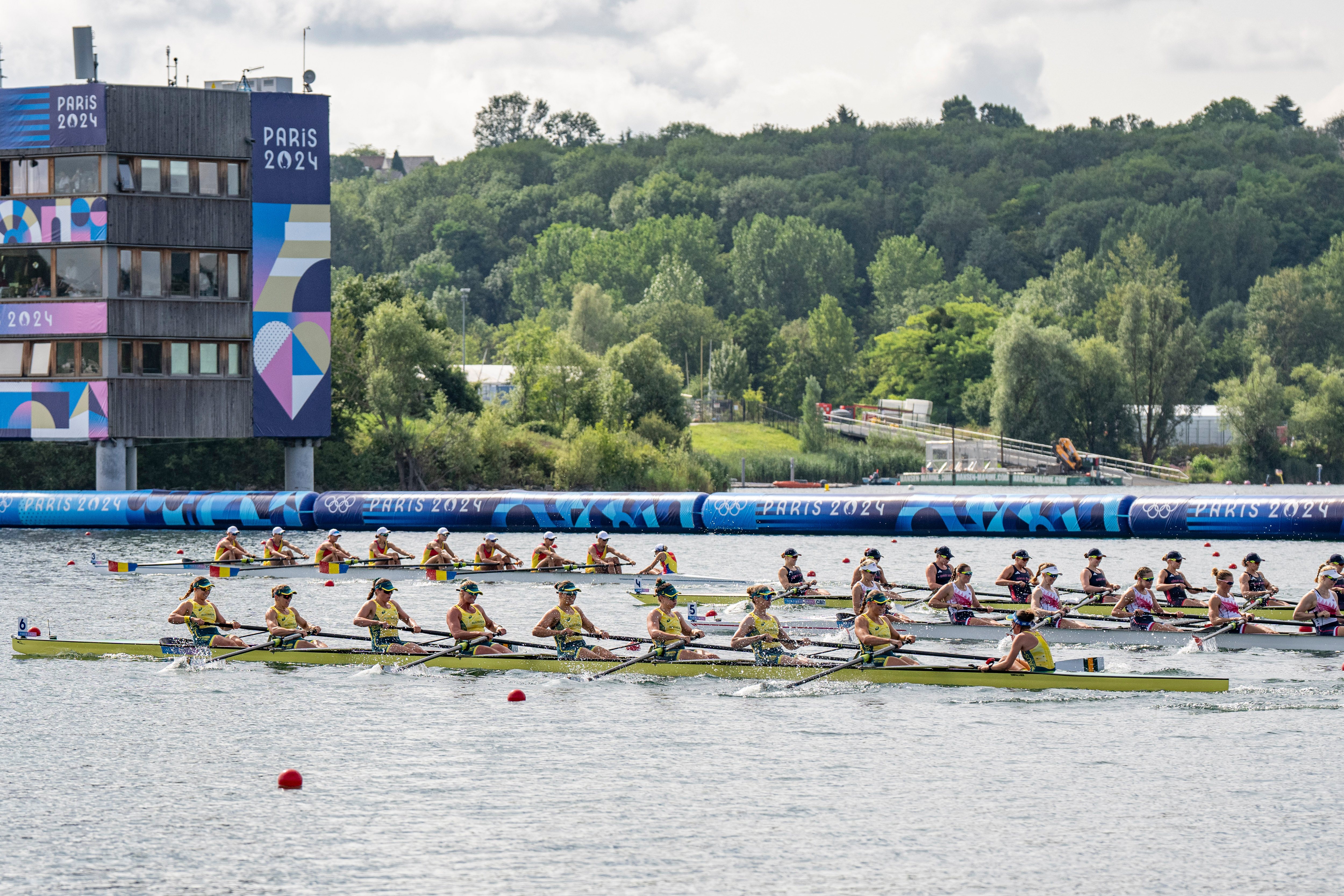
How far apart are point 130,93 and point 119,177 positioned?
4.05 meters

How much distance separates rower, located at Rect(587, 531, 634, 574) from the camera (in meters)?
47.2

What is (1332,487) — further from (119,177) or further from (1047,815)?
(1047,815)

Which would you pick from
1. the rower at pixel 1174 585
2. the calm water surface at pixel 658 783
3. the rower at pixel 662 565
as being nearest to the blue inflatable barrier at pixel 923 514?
the rower at pixel 662 565

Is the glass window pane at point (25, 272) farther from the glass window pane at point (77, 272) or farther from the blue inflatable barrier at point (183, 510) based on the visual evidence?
the blue inflatable barrier at point (183, 510)

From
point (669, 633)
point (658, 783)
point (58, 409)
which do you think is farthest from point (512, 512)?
point (658, 783)

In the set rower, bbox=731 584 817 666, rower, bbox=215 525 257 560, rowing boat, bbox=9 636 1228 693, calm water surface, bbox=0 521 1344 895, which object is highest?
rower, bbox=215 525 257 560

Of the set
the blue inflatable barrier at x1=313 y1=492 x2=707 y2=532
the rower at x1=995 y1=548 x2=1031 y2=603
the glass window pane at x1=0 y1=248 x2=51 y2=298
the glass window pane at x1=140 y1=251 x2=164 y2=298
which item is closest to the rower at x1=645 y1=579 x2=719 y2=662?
the rower at x1=995 y1=548 x2=1031 y2=603

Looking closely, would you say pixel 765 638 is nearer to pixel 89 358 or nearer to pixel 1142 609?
pixel 1142 609

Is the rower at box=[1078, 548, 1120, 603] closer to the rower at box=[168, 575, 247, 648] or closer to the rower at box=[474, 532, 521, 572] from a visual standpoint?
the rower at box=[474, 532, 521, 572]

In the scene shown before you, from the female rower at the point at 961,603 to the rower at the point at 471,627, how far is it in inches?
438

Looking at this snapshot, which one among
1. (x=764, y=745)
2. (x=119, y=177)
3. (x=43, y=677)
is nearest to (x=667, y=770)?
(x=764, y=745)

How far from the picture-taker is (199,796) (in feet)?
81.3

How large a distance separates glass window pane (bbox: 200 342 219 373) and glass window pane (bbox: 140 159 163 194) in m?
7.73

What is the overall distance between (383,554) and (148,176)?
32.4 metres
